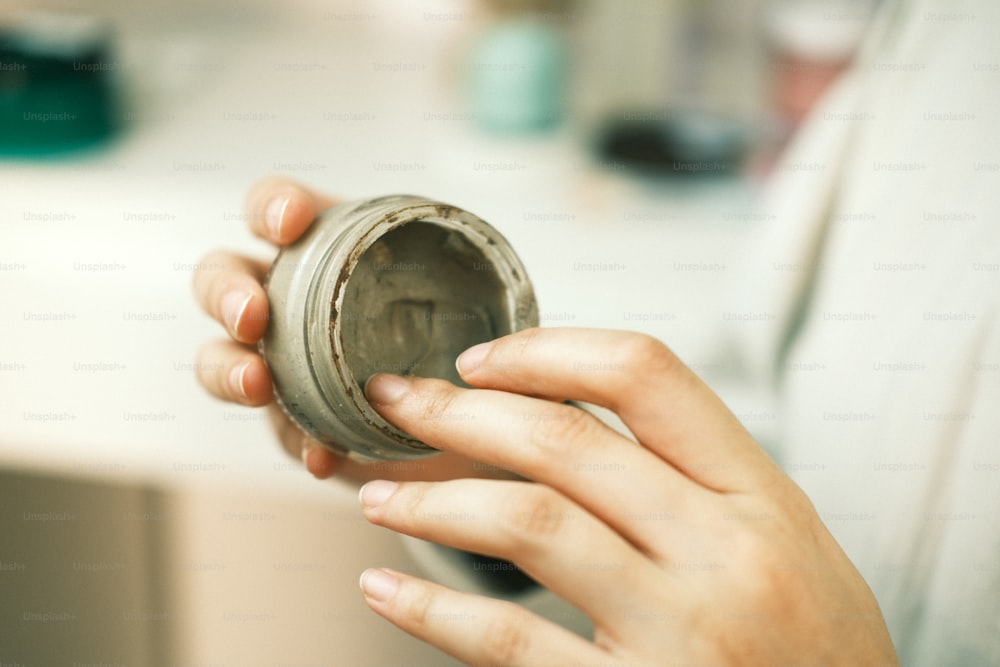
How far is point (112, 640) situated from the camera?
84 centimetres

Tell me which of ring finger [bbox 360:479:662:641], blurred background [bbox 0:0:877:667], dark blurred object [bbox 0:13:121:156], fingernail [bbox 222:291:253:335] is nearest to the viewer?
ring finger [bbox 360:479:662:641]

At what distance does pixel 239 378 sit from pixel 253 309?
0.15ft

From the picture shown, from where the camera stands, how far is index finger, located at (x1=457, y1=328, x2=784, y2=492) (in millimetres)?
338

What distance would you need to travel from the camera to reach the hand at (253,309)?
1.46 feet

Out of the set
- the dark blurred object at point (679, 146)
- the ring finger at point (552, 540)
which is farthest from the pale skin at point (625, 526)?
the dark blurred object at point (679, 146)

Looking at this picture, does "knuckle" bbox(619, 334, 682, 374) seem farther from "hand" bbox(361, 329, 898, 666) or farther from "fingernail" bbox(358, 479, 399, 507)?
"fingernail" bbox(358, 479, 399, 507)

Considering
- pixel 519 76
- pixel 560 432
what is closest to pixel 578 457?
pixel 560 432

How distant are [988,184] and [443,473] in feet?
1.44

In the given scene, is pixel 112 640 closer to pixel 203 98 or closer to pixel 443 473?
pixel 443 473

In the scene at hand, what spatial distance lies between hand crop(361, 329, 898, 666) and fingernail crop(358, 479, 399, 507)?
0.02 meters

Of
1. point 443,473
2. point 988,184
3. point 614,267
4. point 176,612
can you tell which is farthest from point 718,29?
point 176,612

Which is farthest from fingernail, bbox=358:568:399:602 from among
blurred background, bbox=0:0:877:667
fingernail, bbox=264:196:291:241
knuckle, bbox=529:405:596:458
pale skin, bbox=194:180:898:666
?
blurred background, bbox=0:0:877:667

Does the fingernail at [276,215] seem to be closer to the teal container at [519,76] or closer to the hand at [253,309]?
the hand at [253,309]

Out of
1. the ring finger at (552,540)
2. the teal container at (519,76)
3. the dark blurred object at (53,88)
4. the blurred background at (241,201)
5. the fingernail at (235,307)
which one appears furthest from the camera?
the teal container at (519,76)
